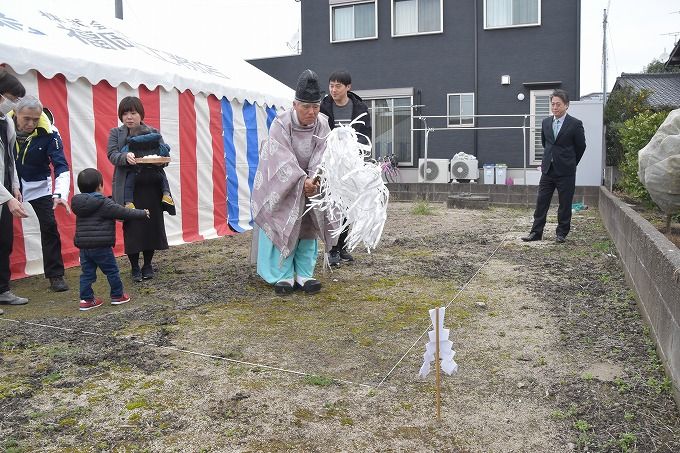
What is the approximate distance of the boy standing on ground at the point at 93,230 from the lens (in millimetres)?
4102

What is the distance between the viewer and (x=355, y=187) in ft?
12.6

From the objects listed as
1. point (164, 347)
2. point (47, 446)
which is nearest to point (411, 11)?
point (164, 347)

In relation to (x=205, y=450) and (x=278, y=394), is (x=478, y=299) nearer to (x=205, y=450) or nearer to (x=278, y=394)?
(x=278, y=394)

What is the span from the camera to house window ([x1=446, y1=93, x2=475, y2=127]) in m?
16.2

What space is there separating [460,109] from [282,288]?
42.2ft

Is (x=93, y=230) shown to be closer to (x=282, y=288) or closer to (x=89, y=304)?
(x=89, y=304)

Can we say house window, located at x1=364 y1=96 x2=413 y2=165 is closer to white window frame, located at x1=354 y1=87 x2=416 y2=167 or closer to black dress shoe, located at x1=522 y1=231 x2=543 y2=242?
white window frame, located at x1=354 y1=87 x2=416 y2=167

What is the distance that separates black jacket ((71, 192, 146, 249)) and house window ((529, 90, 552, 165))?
42.2 ft

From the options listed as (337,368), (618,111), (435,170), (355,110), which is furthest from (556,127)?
(618,111)

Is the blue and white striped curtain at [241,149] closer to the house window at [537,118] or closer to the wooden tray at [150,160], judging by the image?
the wooden tray at [150,160]

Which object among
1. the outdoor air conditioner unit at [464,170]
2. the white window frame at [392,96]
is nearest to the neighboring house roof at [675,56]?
the outdoor air conditioner unit at [464,170]

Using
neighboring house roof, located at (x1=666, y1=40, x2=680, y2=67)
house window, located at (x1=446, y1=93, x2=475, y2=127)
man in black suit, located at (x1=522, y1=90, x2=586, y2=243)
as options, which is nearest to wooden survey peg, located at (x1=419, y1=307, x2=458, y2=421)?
man in black suit, located at (x1=522, y1=90, x2=586, y2=243)

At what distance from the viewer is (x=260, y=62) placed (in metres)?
18.6

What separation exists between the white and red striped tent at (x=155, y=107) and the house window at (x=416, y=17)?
8.95 meters
